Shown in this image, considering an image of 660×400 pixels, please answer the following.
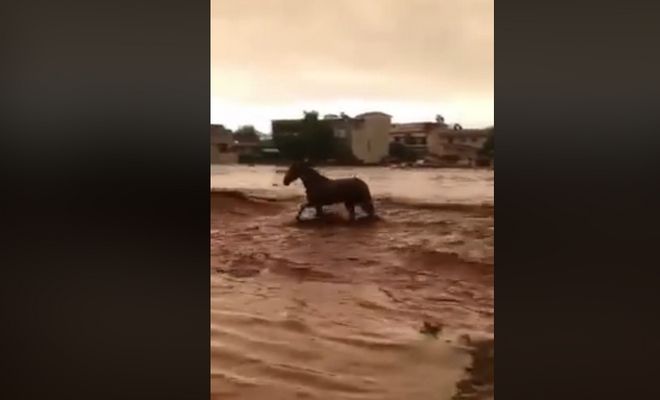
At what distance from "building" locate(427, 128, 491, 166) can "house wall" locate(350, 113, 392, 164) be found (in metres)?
0.10

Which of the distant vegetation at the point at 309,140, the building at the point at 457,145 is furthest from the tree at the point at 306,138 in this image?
the building at the point at 457,145

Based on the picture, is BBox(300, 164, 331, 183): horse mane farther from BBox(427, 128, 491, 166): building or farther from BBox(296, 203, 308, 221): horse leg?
BBox(427, 128, 491, 166): building

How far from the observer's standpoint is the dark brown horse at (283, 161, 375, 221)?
164 centimetres

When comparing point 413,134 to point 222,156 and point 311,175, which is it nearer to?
point 311,175

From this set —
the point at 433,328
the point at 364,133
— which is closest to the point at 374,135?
the point at 364,133

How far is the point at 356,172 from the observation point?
164cm

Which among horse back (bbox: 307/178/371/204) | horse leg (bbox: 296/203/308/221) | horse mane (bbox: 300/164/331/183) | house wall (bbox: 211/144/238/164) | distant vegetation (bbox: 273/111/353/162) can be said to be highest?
distant vegetation (bbox: 273/111/353/162)

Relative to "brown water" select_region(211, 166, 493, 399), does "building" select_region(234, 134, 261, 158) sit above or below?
above

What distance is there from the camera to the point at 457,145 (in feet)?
5.25

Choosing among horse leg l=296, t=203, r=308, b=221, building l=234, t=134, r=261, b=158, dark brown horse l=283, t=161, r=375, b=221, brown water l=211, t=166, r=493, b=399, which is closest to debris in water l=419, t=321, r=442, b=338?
brown water l=211, t=166, r=493, b=399
